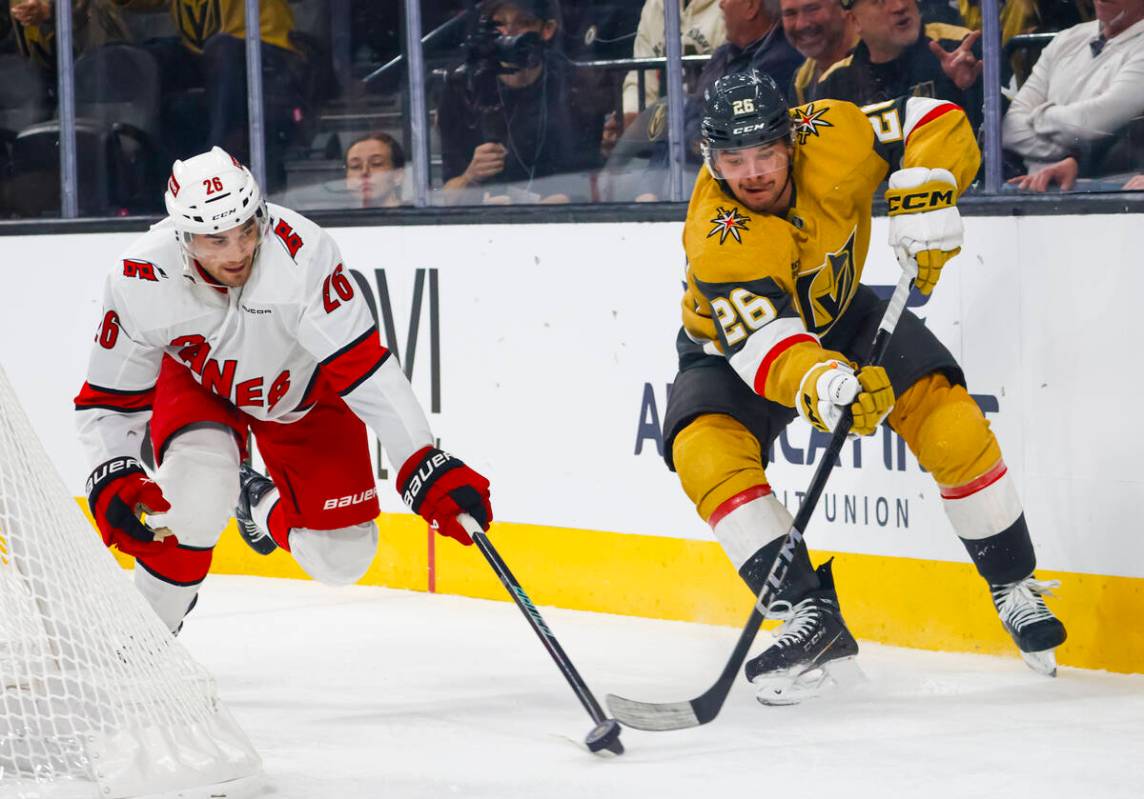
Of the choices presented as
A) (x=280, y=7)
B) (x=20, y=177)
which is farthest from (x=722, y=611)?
(x=20, y=177)

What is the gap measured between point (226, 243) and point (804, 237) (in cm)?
106

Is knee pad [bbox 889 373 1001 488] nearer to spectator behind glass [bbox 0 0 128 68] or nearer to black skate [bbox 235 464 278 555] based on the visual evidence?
black skate [bbox 235 464 278 555]

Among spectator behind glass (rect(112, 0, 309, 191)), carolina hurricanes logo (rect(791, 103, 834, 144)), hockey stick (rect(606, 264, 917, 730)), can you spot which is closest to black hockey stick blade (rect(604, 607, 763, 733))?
hockey stick (rect(606, 264, 917, 730))

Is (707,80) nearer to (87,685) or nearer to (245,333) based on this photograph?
(245,333)

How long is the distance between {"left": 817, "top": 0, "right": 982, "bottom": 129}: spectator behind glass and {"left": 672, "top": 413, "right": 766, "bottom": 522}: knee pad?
2.94 ft

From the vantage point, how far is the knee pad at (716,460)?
3318mm

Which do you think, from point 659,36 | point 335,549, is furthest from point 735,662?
point 659,36

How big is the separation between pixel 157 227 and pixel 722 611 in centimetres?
158

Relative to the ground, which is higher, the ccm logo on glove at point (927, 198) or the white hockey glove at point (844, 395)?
the ccm logo on glove at point (927, 198)

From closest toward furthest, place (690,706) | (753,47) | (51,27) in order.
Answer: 1. (690,706)
2. (753,47)
3. (51,27)

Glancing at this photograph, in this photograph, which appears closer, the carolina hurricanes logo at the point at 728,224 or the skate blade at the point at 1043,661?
the carolina hurricanes logo at the point at 728,224

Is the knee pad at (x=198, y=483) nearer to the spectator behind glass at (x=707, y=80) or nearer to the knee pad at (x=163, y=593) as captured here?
the knee pad at (x=163, y=593)

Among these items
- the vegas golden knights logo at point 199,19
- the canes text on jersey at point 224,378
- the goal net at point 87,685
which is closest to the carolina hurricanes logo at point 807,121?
the canes text on jersey at point 224,378

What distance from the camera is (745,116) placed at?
3248 millimetres
